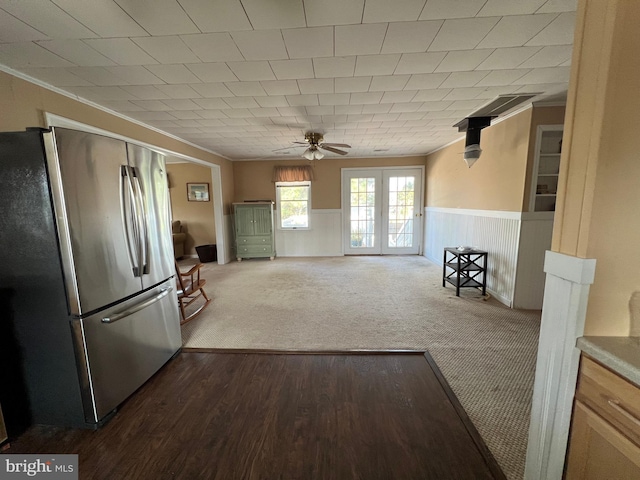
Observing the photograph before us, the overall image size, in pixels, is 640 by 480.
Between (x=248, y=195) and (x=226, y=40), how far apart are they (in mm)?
4794

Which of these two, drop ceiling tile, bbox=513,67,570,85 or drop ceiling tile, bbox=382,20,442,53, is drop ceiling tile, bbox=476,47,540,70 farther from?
drop ceiling tile, bbox=382,20,442,53

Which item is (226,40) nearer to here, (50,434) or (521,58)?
(521,58)

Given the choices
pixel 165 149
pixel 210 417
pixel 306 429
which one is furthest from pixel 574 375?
pixel 165 149

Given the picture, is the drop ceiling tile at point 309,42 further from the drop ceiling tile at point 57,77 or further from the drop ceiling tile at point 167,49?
the drop ceiling tile at point 57,77

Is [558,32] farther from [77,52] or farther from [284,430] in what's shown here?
[77,52]

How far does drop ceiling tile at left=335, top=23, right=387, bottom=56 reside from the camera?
1561 millimetres

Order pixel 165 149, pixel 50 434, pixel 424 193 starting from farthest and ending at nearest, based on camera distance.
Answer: pixel 424 193, pixel 165 149, pixel 50 434

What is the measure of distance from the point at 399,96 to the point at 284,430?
2974 millimetres

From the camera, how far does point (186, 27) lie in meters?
1.54

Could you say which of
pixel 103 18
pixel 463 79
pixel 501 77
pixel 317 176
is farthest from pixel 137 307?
pixel 317 176

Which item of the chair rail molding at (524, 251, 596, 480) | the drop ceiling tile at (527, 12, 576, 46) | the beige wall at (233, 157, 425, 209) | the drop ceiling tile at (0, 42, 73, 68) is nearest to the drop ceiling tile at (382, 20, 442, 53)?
the drop ceiling tile at (527, 12, 576, 46)

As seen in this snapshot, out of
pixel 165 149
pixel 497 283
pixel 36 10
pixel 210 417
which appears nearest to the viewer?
pixel 36 10

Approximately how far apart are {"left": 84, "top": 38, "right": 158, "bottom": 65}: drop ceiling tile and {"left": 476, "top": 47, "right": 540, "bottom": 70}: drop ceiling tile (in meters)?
2.52

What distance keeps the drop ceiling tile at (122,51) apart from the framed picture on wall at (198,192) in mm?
4654
